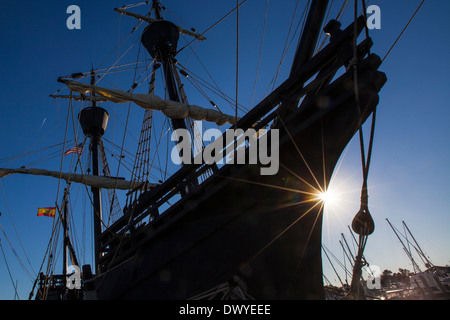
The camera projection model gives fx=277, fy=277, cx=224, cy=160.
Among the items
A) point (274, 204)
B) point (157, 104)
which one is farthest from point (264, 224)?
point (157, 104)

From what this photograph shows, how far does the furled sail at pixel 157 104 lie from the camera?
31.6 ft

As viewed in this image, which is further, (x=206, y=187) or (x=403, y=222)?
(x=403, y=222)

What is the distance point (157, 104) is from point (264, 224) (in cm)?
757

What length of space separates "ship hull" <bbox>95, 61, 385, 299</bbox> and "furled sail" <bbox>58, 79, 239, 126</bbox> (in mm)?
6660

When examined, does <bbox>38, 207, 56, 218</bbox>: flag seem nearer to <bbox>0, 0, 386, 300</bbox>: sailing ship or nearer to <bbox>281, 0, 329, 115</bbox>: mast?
<bbox>0, 0, 386, 300</bbox>: sailing ship

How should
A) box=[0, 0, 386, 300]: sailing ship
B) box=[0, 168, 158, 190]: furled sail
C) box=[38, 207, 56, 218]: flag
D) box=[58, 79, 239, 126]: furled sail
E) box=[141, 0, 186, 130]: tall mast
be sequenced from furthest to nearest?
box=[38, 207, 56, 218]: flag → box=[0, 168, 158, 190]: furled sail → box=[141, 0, 186, 130]: tall mast → box=[58, 79, 239, 126]: furled sail → box=[0, 0, 386, 300]: sailing ship

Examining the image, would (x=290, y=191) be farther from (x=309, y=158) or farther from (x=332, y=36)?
(x=332, y=36)

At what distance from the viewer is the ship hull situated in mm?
4160

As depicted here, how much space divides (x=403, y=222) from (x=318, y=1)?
1574 inches

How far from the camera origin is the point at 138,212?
5.76 metres

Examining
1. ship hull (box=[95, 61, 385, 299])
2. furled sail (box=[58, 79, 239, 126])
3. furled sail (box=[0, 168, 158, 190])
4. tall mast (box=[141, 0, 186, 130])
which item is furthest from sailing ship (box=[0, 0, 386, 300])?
furled sail (box=[0, 168, 158, 190])
